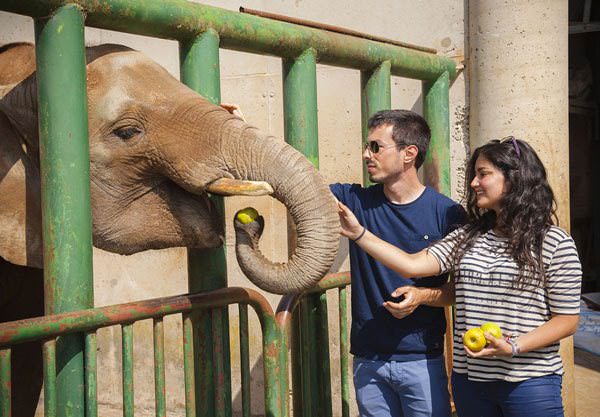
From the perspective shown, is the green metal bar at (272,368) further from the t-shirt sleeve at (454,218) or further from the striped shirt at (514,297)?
the t-shirt sleeve at (454,218)

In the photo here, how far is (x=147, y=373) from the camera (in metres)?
5.86

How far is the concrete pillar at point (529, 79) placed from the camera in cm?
475

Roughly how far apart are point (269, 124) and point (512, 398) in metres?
2.94

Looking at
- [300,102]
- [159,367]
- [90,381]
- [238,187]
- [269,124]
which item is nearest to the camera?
[90,381]

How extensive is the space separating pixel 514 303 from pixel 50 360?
1.39 meters

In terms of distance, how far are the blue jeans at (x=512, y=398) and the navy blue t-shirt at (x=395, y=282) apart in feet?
0.89

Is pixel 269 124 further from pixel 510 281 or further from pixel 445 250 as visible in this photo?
pixel 510 281

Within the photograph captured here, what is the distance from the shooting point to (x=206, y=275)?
9.74ft

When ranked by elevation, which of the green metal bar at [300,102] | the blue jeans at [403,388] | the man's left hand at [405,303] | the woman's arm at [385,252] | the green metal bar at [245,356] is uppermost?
the green metal bar at [300,102]

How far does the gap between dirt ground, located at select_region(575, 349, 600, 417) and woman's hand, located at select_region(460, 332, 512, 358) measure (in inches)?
103

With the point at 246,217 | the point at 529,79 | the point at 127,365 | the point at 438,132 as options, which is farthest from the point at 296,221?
the point at 529,79

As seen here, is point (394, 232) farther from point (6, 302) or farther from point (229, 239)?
point (229, 239)

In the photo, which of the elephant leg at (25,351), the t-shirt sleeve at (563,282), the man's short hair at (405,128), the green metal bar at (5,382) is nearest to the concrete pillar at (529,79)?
the man's short hair at (405,128)

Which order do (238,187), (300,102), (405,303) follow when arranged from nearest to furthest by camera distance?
(238,187)
(405,303)
(300,102)
